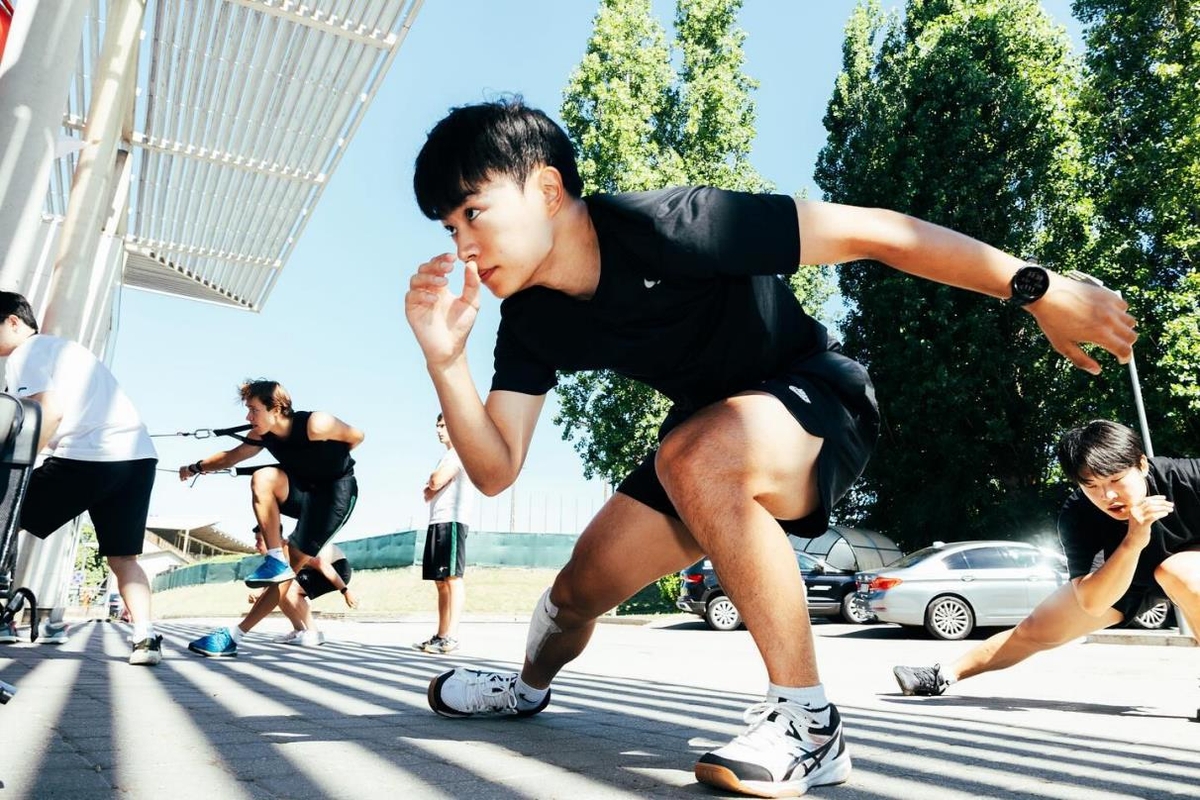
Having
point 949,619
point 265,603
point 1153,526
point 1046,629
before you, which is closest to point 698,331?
point 1153,526

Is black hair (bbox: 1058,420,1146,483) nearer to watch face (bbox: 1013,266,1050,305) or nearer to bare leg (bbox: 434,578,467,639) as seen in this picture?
watch face (bbox: 1013,266,1050,305)

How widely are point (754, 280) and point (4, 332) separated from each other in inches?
125

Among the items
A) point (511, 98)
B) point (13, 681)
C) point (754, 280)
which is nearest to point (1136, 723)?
point (754, 280)

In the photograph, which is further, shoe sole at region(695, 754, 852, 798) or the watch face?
the watch face

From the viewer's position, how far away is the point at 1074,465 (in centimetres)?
350

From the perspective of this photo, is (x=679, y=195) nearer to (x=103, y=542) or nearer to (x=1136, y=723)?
(x=1136, y=723)

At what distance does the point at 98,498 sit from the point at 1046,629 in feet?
14.6

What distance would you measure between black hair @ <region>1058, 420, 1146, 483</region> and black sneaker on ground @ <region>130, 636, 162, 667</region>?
13.9 ft

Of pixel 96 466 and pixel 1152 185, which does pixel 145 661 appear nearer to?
pixel 96 466

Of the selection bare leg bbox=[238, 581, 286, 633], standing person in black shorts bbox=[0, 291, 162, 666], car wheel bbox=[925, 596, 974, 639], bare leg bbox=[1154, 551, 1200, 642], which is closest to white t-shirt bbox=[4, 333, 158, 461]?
standing person in black shorts bbox=[0, 291, 162, 666]

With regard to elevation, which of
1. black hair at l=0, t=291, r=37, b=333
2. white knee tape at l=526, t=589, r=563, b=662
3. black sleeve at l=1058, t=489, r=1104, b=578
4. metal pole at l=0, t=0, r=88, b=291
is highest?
metal pole at l=0, t=0, r=88, b=291

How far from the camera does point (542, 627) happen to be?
8.50 feet

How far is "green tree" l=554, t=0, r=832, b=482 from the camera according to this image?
73.9 ft

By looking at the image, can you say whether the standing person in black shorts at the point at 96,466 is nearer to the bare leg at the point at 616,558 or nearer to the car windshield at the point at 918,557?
the bare leg at the point at 616,558
